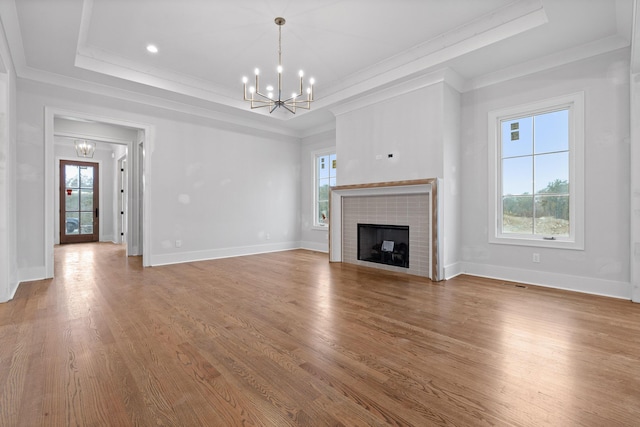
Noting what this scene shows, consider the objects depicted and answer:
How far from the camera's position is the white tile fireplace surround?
4206mm

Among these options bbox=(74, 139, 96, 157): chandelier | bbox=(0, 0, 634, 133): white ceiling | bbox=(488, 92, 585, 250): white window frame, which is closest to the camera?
bbox=(0, 0, 634, 133): white ceiling

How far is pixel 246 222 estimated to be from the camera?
20.9ft

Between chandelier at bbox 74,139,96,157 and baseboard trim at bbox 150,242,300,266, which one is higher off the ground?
chandelier at bbox 74,139,96,157

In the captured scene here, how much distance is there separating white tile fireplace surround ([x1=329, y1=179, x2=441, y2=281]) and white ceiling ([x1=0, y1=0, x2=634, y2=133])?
1.54 meters

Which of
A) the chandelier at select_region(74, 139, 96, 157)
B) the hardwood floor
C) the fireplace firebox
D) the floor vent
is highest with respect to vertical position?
the chandelier at select_region(74, 139, 96, 157)

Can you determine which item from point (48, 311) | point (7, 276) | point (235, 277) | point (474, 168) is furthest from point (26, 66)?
point (474, 168)

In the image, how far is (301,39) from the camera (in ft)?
12.1

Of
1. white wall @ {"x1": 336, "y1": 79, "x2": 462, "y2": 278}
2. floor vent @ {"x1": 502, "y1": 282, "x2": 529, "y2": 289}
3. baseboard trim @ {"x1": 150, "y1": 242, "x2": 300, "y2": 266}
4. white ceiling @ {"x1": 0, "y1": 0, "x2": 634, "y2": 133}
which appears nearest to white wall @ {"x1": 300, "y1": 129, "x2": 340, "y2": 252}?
baseboard trim @ {"x1": 150, "y1": 242, "x2": 300, "y2": 266}

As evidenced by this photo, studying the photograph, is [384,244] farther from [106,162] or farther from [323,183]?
[106,162]

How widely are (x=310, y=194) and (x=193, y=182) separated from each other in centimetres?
259

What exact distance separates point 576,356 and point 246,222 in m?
5.49

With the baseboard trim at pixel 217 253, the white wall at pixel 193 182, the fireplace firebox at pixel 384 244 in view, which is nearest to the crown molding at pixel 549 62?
the fireplace firebox at pixel 384 244

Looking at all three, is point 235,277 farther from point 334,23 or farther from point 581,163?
point 581,163

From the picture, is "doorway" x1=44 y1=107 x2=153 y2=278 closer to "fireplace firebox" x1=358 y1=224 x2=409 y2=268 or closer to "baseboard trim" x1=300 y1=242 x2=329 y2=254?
"baseboard trim" x1=300 y1=242 x2=329 y2=254
